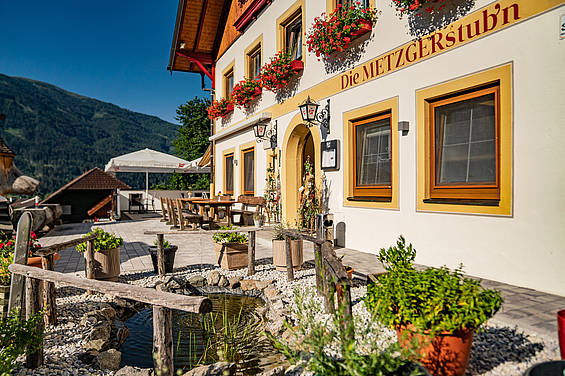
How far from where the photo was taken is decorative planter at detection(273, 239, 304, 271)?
5340 millimetres

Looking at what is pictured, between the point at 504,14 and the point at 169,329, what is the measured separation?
15.4 ft

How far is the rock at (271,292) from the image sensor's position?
15.0 feet

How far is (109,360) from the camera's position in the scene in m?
2.96

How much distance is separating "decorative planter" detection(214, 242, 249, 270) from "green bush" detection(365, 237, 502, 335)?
3615 mm

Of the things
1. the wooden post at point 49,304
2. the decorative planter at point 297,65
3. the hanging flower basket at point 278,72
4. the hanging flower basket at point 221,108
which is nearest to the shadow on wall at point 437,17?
the decorative planter at point 297,65

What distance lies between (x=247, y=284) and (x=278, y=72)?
5.21 meters

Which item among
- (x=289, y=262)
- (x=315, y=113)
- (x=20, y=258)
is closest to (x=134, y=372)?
(x=20, y=258)

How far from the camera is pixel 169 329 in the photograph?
239cm

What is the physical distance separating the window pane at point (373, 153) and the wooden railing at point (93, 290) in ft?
14.6

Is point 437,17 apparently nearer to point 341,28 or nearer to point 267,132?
point 341,28

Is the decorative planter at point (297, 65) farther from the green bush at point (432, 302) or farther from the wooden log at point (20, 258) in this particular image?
the green bush at point (432, 302)

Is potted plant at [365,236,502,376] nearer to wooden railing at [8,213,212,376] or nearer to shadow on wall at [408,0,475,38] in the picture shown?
wooden railing at [8,213,212,376]

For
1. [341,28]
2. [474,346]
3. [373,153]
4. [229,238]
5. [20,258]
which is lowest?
[474,346]

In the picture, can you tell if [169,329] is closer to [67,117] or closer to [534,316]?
[534,316]
